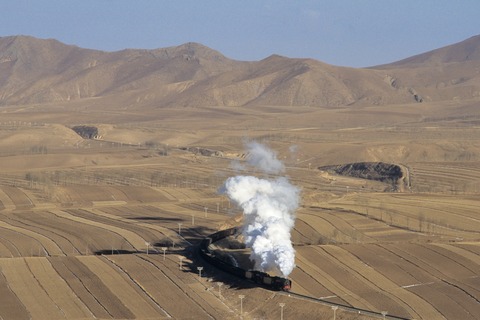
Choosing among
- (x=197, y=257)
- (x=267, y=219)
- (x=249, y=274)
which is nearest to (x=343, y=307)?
(x=249, y=274)

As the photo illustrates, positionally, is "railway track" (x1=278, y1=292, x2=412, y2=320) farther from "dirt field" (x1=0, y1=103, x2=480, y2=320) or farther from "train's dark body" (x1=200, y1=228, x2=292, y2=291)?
"train's dark body" (x1=200, y1=228, x2=292, y2=291)

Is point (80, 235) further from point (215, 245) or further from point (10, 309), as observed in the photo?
point (10, 309)

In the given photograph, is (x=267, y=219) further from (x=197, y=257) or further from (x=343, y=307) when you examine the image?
(x=343, y=307)

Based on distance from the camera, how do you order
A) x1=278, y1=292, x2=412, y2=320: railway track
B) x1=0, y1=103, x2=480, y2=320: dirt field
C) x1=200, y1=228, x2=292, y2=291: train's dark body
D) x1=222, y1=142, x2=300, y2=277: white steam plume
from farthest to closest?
x1=222, y1=142, x2=300, y2=277: white steam plume, x1=200, y1=228, x2=292, y2=291: train's dark body, x1=0, y1=103, x2=480, y2=320: dirt field, x1=278, y1=292, x2=412, y2=320: railway track

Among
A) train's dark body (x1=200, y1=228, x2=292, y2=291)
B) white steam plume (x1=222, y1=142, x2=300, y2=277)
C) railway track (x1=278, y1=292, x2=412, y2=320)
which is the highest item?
white steam plume (x1=222, y1=142, x2=300, y2=277)

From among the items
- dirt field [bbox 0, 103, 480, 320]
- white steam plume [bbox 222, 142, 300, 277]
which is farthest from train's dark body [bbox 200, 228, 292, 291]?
white steam plume [bbox 222, 142, 300, 277]

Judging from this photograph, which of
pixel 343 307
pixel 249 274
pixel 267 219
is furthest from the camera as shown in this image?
pixel 267 219

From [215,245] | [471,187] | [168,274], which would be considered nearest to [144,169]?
[471,187]

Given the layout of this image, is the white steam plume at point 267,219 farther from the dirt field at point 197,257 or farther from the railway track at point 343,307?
the railway track at point 343,307
